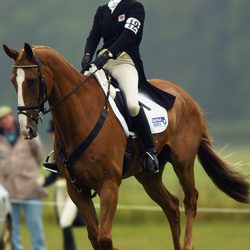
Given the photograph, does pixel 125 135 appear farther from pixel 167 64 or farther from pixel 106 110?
pixel 167 64

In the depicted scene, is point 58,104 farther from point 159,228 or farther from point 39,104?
point 159,228

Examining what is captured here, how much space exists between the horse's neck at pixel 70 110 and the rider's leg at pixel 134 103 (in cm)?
50

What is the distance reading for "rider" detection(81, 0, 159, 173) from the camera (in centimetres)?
1138

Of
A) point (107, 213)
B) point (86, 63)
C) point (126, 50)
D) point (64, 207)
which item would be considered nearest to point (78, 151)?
point (107, 213)

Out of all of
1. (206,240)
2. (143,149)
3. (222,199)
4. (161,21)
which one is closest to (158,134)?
(143,149)

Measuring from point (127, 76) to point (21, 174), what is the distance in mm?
4153

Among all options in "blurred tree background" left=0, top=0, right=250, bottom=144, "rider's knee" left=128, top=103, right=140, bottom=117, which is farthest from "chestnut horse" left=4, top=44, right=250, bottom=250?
"blurred tree background" left=0, top=0, right=250, bottom=144

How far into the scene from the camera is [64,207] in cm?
1519

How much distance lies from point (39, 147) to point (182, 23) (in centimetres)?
2525

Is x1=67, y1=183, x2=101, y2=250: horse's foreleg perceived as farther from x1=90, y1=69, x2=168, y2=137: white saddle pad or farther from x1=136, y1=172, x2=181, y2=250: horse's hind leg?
x1=136, y1=172, x2=181, y2=250: horse's hind leg

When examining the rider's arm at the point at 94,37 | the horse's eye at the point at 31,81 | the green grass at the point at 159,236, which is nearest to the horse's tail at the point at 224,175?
the rider's arm at the point at 94,37

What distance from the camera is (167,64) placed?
37.2m

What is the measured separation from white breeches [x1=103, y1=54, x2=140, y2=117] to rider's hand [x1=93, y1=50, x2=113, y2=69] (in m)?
0.49

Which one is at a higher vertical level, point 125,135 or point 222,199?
point 125,135
